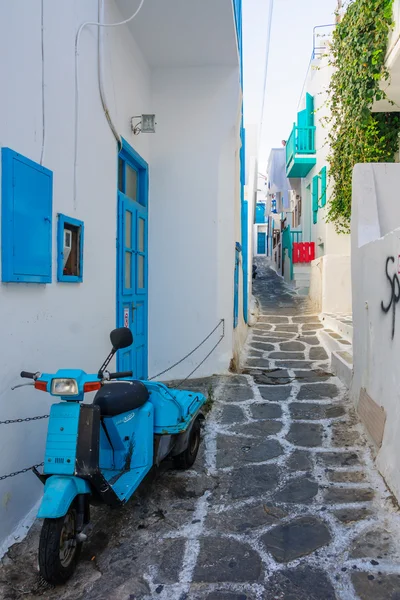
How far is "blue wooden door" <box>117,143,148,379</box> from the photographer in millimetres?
5176

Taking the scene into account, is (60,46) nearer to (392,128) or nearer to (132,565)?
(132,565)

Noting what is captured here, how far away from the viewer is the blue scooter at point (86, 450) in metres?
2.27

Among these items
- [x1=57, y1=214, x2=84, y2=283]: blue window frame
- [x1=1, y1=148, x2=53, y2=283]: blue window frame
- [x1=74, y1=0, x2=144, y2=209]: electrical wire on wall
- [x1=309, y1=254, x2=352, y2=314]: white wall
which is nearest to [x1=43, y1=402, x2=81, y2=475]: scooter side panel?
[x1=1, y1=148, x2=53, y2=283]: blue window frame

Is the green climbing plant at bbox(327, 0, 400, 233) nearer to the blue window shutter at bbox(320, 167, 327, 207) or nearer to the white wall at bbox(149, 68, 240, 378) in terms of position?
the blue window shutter at bbox(320, 167, 327, 207)

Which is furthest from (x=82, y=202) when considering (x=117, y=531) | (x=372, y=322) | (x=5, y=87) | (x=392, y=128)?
(x=392, y=128)

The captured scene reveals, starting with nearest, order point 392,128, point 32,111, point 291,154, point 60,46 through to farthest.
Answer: point 32,111 < point 60,46 < point 392,128 < point 291,154

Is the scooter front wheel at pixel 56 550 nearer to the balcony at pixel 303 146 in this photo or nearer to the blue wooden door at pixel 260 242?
the balcony at pixel 303 146

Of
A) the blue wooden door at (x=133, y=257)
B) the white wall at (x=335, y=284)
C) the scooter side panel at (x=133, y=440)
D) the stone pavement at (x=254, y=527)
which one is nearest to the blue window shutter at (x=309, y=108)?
the white wall at (x=335, y=284)

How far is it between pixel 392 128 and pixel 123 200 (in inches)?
225

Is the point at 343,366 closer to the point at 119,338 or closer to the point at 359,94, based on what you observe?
the point at 119,338

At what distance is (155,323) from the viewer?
6.32 m

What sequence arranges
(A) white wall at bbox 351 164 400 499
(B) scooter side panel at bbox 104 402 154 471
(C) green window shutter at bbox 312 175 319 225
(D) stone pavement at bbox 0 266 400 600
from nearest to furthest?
(D) stone pavement at bbox 0 266 400 600 → (B) scooter side panel at bbox 104 402 154 471 → (A) white wall at bbox 351 164 400 499 → (C) green window shutter at bbox 312 175 319 225

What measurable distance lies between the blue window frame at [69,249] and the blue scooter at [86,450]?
108 centimetres

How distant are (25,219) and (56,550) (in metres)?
1.90
